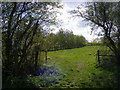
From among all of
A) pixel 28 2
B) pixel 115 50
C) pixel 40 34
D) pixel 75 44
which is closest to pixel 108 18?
pixel 115 50

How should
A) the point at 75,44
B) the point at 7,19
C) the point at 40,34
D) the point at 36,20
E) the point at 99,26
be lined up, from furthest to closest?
the point at 75,44 → the point at 99,26 → the point at 40,34 → the point at 36,20 → the point at 7,19

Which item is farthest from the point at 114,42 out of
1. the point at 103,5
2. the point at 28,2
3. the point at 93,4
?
the point at 28,2

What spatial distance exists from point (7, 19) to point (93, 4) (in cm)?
676

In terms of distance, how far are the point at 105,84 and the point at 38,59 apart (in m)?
4.06

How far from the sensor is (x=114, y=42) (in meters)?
7.60

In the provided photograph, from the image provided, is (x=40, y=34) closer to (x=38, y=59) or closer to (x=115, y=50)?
(x=38, y=59)

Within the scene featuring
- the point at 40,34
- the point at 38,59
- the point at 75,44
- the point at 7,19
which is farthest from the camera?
the point at 75,44

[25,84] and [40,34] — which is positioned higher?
[40,34]

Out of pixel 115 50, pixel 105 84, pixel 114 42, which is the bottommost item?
pixel 105 84

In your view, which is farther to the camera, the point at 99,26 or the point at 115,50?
the point at 99,26

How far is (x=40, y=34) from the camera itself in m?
5.75

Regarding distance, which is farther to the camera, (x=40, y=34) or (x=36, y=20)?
(x=40, y=34)

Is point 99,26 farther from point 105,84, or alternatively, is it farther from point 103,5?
point 105,84

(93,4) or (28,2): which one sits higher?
(93,4)
